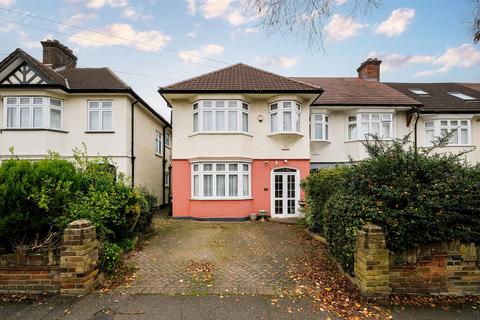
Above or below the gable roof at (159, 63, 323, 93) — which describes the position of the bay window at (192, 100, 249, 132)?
below

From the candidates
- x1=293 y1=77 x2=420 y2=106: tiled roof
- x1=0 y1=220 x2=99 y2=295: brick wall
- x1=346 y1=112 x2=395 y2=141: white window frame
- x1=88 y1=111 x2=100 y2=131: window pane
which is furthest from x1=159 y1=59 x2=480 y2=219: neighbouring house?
x1=0 y1=220 x2=99 y2=295: brick wall

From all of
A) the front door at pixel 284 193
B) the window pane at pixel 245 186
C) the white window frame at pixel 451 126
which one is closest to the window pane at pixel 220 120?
the window pane at pixel 245 186

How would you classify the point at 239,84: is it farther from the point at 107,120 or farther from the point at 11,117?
the point at 11,117

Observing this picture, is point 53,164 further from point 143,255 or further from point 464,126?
point 464,126

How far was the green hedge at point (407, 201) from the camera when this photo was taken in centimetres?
428

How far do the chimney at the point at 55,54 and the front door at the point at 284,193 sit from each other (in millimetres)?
13386

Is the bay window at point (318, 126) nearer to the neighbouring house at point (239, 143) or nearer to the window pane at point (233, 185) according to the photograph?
the neighbouring house at point (239, 143)

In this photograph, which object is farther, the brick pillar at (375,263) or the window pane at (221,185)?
the window pane at (221,185)

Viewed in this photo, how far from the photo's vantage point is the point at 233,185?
1198cm

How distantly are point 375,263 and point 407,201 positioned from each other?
1234 mm

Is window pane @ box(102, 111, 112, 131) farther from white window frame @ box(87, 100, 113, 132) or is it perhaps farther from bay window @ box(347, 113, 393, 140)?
bay window @ box(347, 113, 393, 140)

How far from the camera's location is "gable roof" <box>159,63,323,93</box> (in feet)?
38.8

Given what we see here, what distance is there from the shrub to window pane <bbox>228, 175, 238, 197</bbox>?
367 centimetres

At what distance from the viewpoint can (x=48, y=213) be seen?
4.75 m
